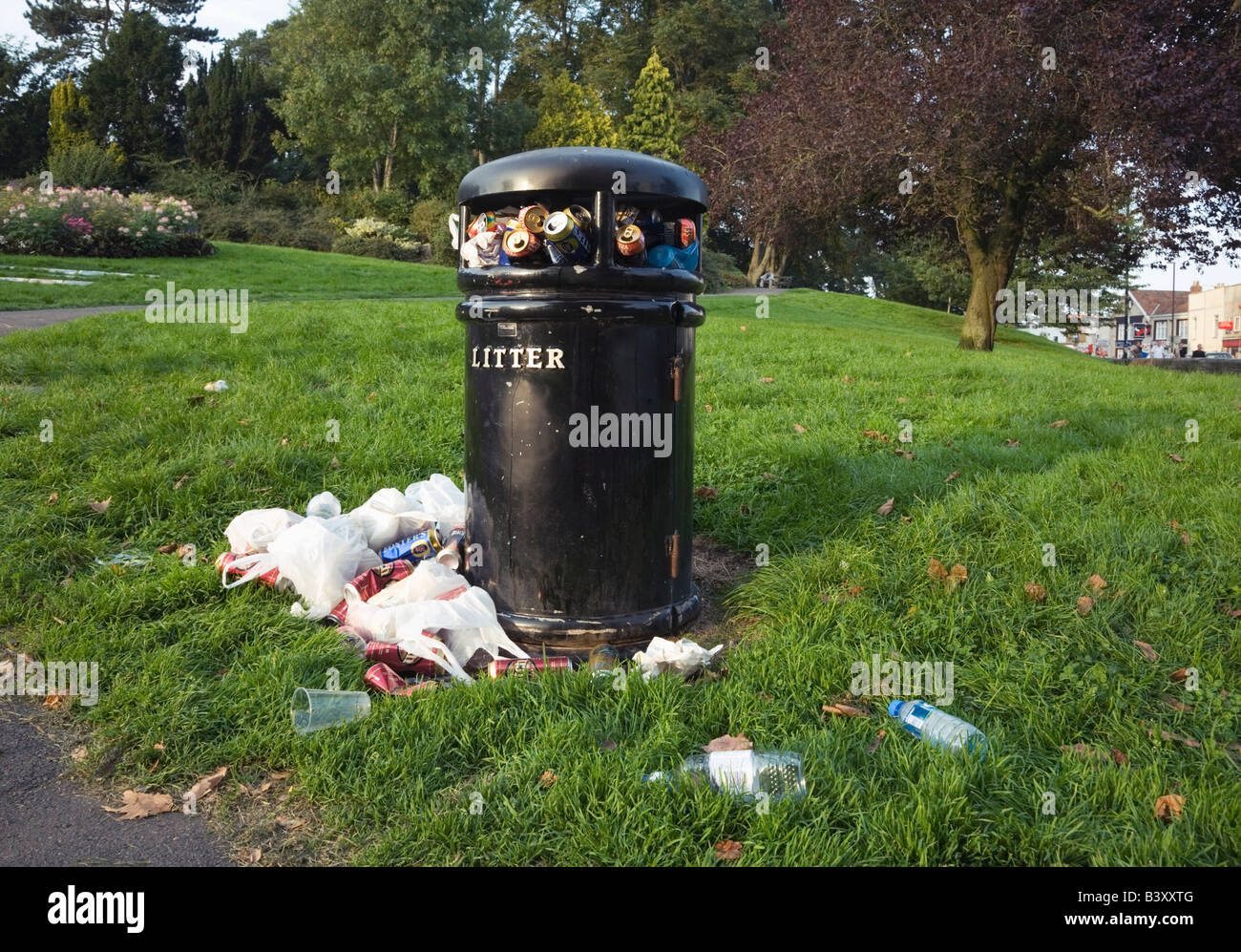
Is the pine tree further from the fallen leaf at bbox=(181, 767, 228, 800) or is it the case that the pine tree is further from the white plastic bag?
the fallen leaf at bbox=(181, 767, 228, 800)

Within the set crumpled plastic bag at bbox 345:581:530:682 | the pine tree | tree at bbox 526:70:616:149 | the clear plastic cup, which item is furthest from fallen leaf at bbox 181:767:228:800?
the pine tree

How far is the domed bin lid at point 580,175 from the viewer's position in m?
3.42

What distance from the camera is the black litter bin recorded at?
3473 mm

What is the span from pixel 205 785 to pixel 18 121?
132ft

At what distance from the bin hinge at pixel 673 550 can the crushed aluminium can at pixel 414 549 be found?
1.11m

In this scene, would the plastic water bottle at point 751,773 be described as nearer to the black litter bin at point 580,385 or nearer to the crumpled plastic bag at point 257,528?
the black litter bin at point 580,385

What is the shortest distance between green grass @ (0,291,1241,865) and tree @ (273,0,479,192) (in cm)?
2688

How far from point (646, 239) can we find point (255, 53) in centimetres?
5668

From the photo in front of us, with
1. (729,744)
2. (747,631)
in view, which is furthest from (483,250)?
(729,744)

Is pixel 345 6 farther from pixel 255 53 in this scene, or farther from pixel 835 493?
pixel 835 493

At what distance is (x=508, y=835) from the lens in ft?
8.29

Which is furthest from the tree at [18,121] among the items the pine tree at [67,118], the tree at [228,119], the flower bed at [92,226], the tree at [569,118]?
the tree at [569,118]

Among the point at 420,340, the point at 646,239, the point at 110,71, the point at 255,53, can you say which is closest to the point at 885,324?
the point at 420,340

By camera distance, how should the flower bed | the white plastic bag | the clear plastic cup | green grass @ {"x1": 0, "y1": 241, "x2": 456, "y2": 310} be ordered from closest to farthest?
the clear plastic cup → the white plastic bag → green grass @ {"x1": 0, "y1": 241, "x2": 456, "y2": 310} → the flower bed
